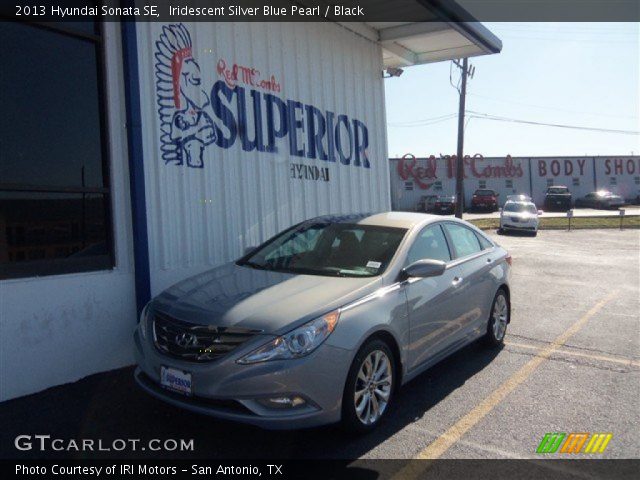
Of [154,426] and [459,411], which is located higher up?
[154,426]

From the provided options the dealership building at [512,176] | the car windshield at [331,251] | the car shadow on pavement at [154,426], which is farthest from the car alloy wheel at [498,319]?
the dealership building at [512,176]

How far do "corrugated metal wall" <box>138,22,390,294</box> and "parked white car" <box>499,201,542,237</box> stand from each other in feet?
52.4

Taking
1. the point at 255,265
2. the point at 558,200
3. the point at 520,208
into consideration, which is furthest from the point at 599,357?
the point at 558,200

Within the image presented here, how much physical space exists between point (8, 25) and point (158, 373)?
3.23m

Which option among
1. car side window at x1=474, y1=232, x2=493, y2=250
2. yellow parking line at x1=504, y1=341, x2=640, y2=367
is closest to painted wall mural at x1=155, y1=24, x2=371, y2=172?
car side window at x1=474, y1=232, x2=493, y2=250

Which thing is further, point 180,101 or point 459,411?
point 180,101

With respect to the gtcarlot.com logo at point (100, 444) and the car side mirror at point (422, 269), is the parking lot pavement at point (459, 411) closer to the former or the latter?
the gtcarlot.com logo at point (100, 444)

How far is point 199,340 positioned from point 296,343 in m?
0.64

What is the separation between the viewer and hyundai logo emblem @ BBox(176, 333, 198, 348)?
11.6 feet

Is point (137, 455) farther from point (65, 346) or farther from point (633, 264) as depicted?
point (633, 264)

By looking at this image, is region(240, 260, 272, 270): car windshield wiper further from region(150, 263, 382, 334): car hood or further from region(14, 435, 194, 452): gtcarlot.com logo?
region(14, 435, 194, 452): gtcarlot.com logo

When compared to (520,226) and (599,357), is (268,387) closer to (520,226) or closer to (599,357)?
(599,357)

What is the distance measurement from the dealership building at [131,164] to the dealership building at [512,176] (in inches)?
1399

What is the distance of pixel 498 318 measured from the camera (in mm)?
6023
